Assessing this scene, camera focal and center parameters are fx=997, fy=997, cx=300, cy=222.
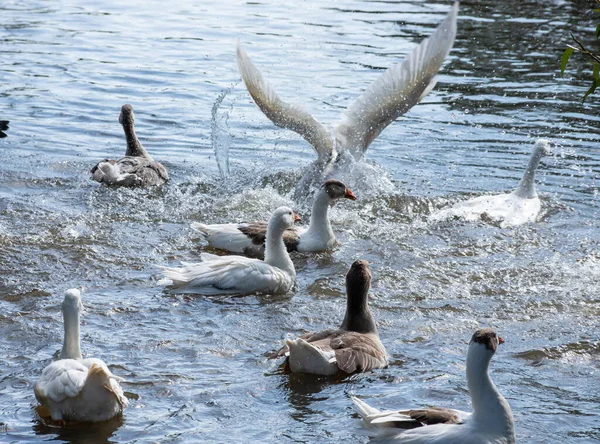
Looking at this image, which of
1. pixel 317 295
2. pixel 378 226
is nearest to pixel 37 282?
pixel 317 295

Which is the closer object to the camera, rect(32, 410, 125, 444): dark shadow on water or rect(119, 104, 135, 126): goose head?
rect(32, 410, 125, 444): dark shadow on water

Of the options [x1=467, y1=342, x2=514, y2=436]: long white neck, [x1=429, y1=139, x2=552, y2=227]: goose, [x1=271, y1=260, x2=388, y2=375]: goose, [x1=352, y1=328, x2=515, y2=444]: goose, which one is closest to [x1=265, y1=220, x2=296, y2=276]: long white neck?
[x1=271, y1=260, x2=388, y2=375]: goose

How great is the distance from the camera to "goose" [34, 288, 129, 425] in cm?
551

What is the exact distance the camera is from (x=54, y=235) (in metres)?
9.21

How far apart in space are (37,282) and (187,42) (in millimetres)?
11220

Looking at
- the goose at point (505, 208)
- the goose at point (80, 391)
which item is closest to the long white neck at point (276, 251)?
the goose at point (505, 208)

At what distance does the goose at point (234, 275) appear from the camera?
7984 mm

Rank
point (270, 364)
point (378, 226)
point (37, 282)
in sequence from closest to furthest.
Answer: point (270, 364) → point (37, 282) → point (378, 226)

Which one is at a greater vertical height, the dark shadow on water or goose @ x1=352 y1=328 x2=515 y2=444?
goose @ x1=352 y1=328 x2=515 y2=444

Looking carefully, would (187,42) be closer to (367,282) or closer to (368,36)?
(368,36)

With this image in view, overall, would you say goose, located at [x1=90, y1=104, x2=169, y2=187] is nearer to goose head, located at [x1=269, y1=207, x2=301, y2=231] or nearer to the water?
the water

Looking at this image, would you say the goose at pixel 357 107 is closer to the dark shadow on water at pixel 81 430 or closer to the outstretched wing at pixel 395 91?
the outstretched wing at pixel 395 91

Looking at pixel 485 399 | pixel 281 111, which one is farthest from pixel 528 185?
pixel 485 399

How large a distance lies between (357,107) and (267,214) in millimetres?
1706
